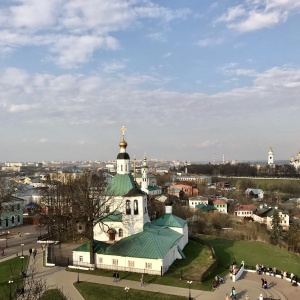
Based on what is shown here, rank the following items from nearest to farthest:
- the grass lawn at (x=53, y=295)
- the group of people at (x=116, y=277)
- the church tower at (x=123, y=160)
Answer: the grass lawn at (x=53, y=295) → the group of people at (x=116, y=277) → the church tower at (x=123, y=160)

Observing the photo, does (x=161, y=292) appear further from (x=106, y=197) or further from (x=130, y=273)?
(x=106, y=197)

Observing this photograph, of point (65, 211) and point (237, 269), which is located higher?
point (65, 211)

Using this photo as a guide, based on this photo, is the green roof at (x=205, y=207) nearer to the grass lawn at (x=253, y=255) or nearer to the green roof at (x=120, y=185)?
the grass lawn at (x=253, y=255)

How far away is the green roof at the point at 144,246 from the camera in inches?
822

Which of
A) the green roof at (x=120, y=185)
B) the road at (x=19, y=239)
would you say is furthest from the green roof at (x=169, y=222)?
the road at (x=19, y=239)

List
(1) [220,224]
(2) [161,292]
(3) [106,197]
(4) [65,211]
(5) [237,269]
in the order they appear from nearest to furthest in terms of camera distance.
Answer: (2) [161,292] < (5) [237,269] < (3) [106,197] < (4) [65,211] < (1) [220,224]

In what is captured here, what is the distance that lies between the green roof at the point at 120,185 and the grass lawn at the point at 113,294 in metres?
8.08

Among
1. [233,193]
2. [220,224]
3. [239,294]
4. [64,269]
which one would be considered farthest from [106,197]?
[233,193]

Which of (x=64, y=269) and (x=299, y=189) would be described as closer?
(x=64, y=269)

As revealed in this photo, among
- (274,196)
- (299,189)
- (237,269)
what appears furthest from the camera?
(299,189)

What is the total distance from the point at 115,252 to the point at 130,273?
163cm

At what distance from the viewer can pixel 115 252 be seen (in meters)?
21.5

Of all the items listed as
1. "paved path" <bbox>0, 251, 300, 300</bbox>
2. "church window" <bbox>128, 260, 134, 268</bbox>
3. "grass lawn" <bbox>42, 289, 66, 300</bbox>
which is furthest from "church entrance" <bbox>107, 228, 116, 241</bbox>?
"grass lawn" <bbox>42, 289, 66, 300</bbox>

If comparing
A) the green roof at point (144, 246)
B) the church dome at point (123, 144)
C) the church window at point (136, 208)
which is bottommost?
the green roof at point (144, 246)
